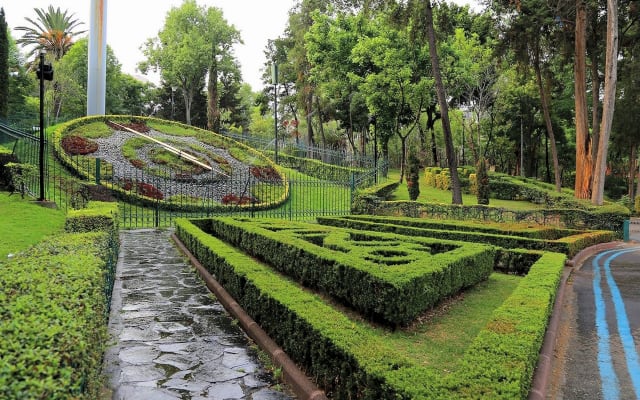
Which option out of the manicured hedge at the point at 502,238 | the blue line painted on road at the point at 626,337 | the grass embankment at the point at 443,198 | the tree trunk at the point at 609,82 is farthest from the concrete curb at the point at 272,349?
the grass embankment at the point at 443,198

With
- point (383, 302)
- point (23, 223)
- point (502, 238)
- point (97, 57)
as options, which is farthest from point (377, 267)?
point (97, 57)

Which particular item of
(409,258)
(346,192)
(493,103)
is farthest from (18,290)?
(493,103)

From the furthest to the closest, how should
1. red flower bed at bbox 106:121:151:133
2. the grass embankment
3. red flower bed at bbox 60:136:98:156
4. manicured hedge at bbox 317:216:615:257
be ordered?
the grass embankment → red flower bed at bbox 106:121:151:133 → red flower bed at bbox 60:136:98:156 → manicured hedge at bbox 317:216:615:257

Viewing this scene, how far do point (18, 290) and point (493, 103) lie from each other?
38.3m

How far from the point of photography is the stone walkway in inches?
159

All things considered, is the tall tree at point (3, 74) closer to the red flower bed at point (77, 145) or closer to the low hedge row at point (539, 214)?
the red flower bed at point (77, 145)

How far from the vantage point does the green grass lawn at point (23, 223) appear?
354 inches

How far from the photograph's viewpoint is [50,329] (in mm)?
2447

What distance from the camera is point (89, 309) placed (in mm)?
3055

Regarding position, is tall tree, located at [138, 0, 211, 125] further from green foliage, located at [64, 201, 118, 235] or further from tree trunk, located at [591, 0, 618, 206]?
green foliage, located at [64, 201, 118, 235]

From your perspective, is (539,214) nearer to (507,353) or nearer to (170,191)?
(507,353)

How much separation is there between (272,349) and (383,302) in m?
1.58

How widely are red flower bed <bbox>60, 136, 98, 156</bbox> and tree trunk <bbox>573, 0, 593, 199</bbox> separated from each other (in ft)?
81.5

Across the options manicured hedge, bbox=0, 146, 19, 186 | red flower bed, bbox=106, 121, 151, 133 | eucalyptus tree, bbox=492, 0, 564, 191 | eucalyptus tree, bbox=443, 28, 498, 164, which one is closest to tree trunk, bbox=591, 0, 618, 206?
eucalyptus tree, bbox=492, 0, 564, 191
